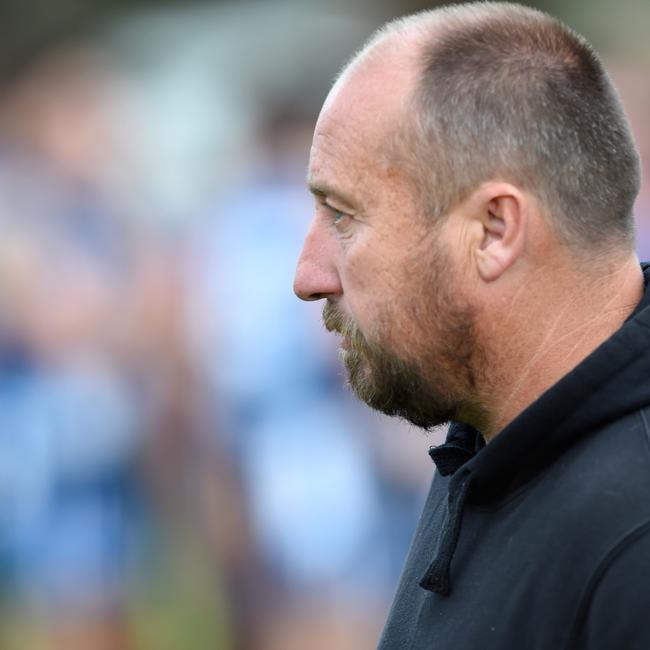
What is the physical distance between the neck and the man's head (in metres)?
0.02

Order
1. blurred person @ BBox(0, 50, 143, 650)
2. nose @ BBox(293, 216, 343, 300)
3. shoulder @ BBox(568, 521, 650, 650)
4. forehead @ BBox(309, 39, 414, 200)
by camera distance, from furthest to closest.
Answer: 1. blurred person @ BBox(0, 50, 143, 650)
2. nose @ BBox(293, 216, 343, 300)
3. forehead @ BBox(309, 39, 414, 200)
4. shoulder @ BBox(568, 521, 650, 650)

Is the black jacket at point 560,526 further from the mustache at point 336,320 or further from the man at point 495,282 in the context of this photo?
the mustache at point 336,320

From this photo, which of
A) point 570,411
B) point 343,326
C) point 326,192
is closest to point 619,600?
point 570,411

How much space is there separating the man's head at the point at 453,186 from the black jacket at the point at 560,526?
165 millimetres

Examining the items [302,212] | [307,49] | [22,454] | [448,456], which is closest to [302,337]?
[302,212]

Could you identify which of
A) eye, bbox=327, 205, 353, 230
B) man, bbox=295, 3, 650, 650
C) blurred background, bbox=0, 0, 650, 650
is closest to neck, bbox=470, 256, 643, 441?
man, bbox=295, 3, 650, 650

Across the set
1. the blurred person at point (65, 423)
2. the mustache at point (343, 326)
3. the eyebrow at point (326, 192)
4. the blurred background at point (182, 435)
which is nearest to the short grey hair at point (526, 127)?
the eyebrow at point (326, 192)

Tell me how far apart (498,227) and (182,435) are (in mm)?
4089

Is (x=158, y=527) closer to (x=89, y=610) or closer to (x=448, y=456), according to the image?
(x=89, y=610)

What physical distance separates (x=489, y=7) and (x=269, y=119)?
173 inches

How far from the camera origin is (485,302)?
190 cm

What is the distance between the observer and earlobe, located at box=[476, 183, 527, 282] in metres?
1.85

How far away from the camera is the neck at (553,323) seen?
186 centimetres

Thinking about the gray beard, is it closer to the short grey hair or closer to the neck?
the neck
